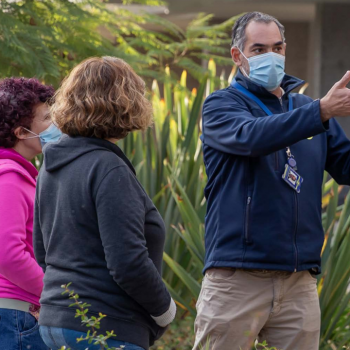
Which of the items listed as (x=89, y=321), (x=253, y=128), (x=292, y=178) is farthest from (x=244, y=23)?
(x=89, y=321)

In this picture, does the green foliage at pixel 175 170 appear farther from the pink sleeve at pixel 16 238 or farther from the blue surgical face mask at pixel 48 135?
the pink sleeve at pixel 16 238

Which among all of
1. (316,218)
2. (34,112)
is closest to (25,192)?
(34,112)

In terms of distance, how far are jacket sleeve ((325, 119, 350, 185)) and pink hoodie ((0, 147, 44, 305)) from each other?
1.22m

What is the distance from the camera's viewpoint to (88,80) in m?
2.23

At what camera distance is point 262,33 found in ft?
9.52

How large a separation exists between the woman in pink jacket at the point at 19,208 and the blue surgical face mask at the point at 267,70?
84cm

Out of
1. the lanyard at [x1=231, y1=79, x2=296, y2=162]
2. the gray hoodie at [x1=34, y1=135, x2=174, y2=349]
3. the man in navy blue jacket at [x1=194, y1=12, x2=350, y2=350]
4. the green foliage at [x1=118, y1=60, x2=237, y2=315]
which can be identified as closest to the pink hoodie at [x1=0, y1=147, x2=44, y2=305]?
the gray hoodie at [x1=34, y1=135, x2=174, y2=349]

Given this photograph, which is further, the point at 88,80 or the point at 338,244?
the point at 338,244

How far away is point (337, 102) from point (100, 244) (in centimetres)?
97

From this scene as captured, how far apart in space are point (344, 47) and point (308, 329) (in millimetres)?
8627

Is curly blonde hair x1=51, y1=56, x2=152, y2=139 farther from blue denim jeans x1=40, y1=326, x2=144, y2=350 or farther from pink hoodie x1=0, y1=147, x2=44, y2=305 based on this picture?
blue denim jeans x1=40, y1=326, x2=144, y2=350

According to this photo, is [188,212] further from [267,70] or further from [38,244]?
[38,244]

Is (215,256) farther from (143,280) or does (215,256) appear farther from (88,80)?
(88,80)

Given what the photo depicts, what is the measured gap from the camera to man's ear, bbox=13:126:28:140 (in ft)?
9.00
